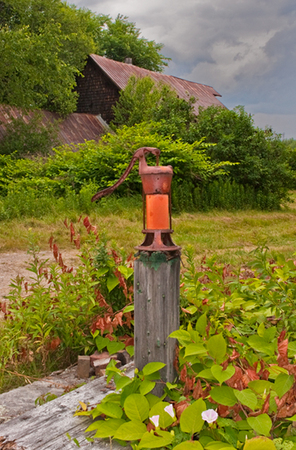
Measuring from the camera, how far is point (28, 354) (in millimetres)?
2635

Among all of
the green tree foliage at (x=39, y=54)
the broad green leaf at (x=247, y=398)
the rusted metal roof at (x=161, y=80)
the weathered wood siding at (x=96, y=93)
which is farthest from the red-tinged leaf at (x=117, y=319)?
the weathered wood siding at (x=96, y=93)

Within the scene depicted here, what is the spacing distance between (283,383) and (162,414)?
488 millimetres

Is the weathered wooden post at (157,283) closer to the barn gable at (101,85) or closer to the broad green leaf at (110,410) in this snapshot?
the broad green leaf at (110,410)

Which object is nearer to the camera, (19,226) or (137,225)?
(19,226)

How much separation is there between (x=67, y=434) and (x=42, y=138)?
645 inches

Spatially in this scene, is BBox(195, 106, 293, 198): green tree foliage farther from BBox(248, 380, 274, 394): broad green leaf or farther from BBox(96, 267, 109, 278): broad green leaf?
BBox(248, 380, 274, 394): broad green leaf

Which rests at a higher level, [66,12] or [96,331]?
[66,12]

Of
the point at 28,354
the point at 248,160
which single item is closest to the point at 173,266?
the point at 28,354

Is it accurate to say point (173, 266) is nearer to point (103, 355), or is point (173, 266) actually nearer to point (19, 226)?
point (103, 355)

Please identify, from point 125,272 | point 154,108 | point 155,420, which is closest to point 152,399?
point 155,420

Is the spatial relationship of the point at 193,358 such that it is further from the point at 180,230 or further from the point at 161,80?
the point at 161,80

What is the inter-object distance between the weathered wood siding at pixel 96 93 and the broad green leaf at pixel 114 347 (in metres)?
20.4

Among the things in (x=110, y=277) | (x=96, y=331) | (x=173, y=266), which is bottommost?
(x=96, y=331)

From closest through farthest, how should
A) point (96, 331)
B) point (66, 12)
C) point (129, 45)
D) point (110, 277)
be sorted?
point (96, 331), point (110, 277), point (66, 12), point (129, 45)
